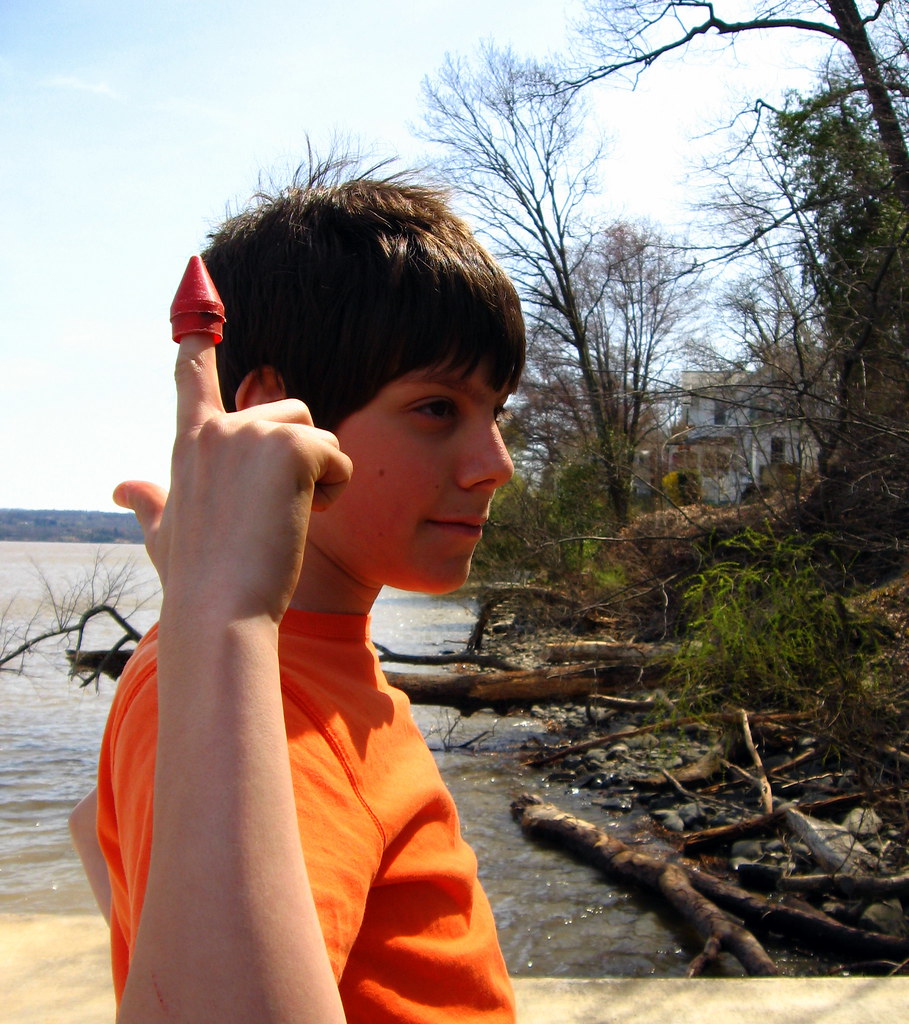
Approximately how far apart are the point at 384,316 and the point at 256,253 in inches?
10.5

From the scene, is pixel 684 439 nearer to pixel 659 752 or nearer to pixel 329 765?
pixel 659 752

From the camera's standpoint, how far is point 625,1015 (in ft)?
7.16

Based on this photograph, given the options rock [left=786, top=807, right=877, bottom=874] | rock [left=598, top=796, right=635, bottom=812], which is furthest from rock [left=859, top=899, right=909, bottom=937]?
rock [left=598, top=796, right=635, bottom=812]

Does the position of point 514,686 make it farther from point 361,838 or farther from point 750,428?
point 361,838

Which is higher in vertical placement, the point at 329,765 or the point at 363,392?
the point at 363,392

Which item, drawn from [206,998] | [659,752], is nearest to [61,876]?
[659,752]

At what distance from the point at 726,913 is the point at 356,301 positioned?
412 cm

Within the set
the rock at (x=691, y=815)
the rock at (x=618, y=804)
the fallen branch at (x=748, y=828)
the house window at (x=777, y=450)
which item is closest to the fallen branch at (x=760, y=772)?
the fallen branch at (x=748, y=828)

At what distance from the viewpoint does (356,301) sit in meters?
1.23

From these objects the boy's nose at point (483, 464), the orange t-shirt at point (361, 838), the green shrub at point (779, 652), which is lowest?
the green shrub at point (779, 652)

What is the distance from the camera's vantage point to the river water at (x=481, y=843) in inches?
175

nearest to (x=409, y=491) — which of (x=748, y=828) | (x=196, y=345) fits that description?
(x=196, y=345)

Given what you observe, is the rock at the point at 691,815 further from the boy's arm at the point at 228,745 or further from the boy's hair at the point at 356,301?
the boy's arm at the point at 228,745

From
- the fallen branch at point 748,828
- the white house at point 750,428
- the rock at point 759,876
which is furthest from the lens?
the white house at point 750,428
